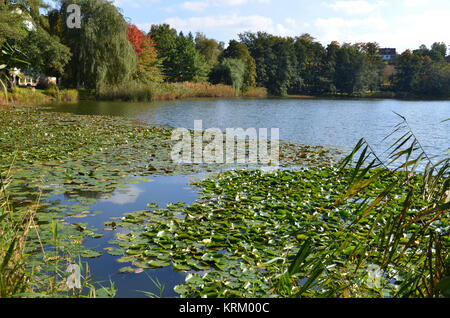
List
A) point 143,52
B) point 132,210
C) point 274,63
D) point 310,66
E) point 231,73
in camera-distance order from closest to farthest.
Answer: point 132,210, point 143,52, point 231,73, point 274,63, point 310,66

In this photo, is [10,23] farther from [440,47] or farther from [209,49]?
[440,47]

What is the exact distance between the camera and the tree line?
881 inches

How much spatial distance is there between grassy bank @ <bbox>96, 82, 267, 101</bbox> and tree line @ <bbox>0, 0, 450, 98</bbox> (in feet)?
2.29

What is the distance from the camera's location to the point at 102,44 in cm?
2261

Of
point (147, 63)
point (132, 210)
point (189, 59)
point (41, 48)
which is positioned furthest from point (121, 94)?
point (132, 210)

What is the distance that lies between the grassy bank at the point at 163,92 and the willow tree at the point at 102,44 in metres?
0.66

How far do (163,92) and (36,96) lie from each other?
1013 centimetres

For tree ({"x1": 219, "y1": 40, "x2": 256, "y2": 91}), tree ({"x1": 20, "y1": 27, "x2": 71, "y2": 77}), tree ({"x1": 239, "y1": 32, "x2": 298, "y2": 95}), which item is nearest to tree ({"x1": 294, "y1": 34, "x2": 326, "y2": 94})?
tree ({"x1": 239, "y1": 32, "x2": 298, "y2": 95})

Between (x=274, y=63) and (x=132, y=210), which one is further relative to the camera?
(x=274, y=63)

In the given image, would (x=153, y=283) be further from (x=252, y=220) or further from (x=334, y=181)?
(x=334, y=181)

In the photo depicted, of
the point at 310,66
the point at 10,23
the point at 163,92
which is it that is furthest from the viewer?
the point at 310,66

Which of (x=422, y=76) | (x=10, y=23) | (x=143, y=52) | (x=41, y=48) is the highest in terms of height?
(x=422, y=76)

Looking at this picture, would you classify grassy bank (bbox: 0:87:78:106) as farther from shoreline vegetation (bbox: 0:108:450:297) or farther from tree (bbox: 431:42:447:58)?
tree (bbox: 431:42:447:58)

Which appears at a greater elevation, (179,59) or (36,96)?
(179,59)
